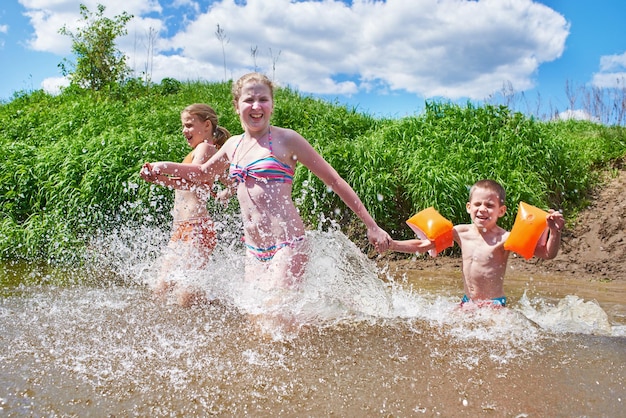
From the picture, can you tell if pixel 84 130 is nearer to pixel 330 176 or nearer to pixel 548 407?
pixel 330 176

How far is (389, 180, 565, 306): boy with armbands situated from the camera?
3541mm

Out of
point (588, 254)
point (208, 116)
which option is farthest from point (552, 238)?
point (588, 254)

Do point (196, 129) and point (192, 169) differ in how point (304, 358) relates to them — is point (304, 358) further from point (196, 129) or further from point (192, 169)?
point (196, 129)

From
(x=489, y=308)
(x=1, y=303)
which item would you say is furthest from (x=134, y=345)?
(x=489, y=308)

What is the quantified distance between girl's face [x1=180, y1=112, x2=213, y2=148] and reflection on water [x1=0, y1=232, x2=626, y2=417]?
3.22 feet

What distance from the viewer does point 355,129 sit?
971 centimetres

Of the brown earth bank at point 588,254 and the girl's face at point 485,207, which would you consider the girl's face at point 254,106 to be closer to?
the girl's face at point 485,207

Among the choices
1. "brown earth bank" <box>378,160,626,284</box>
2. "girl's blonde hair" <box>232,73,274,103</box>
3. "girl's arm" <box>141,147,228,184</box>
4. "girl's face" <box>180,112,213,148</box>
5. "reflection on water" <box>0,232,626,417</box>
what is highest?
"girl's blonde hair" <box>232,73,274,103</box>

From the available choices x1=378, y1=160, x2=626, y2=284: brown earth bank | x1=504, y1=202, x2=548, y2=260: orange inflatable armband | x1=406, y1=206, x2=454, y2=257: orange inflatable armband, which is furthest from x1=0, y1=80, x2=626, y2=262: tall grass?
x1=504, y1=202, x2=548, y2=260: orange inflatable armband

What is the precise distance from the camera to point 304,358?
104 inches

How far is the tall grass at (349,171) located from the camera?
259 inches

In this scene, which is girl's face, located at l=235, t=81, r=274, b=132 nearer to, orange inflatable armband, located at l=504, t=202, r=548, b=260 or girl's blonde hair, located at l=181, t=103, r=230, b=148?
girl's blonde hair, located at l=181, t=103, r=230, b=148

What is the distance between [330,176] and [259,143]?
1.45 ft

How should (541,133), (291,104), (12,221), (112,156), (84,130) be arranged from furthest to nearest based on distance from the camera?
(291,104), (84,130), (541,133), (112,156), (12,221)
